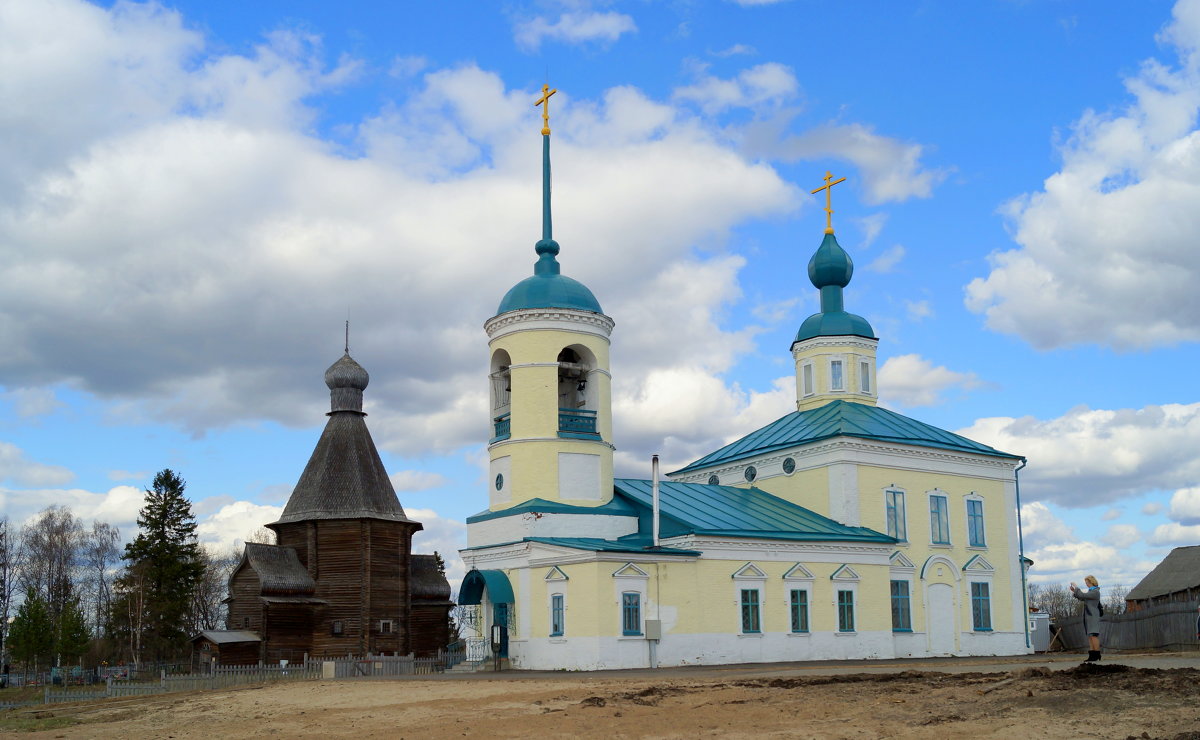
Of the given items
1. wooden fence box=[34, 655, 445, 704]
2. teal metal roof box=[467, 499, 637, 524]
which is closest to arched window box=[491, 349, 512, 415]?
teal metal roof box=[467, 499, 637, 524]

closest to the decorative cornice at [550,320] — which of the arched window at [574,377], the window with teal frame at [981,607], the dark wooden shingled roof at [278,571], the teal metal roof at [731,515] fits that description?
the arched window at [574,377]

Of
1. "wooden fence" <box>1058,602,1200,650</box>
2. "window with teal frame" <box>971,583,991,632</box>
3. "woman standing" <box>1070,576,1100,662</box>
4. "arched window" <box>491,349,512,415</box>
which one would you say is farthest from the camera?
"window with teal frame" <box>971,583,991,632</box>

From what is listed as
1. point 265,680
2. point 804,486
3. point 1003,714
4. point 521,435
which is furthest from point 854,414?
point 1003,714

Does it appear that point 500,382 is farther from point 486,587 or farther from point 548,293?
point 486,587

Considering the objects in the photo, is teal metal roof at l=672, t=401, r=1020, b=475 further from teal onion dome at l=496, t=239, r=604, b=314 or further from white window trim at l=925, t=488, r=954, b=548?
teal onion dome at l=496, t=239, r=604, b=314

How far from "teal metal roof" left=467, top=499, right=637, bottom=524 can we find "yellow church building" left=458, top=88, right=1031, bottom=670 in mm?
53

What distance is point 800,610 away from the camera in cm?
3078

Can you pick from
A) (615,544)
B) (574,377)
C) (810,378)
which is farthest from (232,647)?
(810,378)

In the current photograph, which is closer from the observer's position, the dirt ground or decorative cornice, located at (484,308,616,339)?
the dirt ground

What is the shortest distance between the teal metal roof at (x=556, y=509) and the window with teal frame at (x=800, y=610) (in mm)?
4800

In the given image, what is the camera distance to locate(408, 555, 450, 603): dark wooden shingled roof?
135ft

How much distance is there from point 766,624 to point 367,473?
16761 mm

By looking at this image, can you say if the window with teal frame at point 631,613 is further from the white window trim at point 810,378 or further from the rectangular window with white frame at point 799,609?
the white window trim at point 810,378

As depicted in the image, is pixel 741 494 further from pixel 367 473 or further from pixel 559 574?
pixel 367 473
